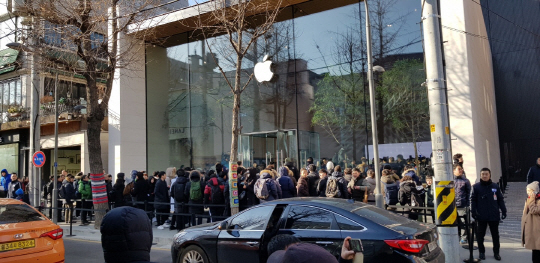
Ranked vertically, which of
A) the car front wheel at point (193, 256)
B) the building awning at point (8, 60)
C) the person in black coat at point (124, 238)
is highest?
the building awning at point (8, 60)

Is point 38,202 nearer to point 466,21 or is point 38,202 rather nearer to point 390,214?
point 390,214

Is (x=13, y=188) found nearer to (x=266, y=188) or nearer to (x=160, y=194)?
(x=160, y=194)

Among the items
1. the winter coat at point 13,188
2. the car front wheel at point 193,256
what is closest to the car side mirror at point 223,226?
the car front wheel at point 193,256

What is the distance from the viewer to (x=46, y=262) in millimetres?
6691

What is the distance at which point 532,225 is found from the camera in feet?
21.9

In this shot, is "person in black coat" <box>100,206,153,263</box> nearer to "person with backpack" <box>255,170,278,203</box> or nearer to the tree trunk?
"person with backpack" <box>255,170,278,203</box>

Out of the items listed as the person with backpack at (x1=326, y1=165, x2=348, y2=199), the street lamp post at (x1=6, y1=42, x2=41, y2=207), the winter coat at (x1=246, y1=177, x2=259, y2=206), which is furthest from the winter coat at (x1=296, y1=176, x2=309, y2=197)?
the street lamp post at (x1=6, y1=42, x2=41, y2=207)

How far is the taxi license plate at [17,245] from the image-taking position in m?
6.22

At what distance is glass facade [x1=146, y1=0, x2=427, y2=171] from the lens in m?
16.8

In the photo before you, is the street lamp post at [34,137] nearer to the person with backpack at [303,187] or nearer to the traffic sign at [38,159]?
the traffic sign at [38,159]

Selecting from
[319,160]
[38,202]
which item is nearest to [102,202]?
[38,202]

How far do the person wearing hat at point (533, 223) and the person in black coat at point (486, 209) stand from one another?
1.04 m

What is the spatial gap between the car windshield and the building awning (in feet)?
61.4

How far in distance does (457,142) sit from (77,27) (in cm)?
1278
